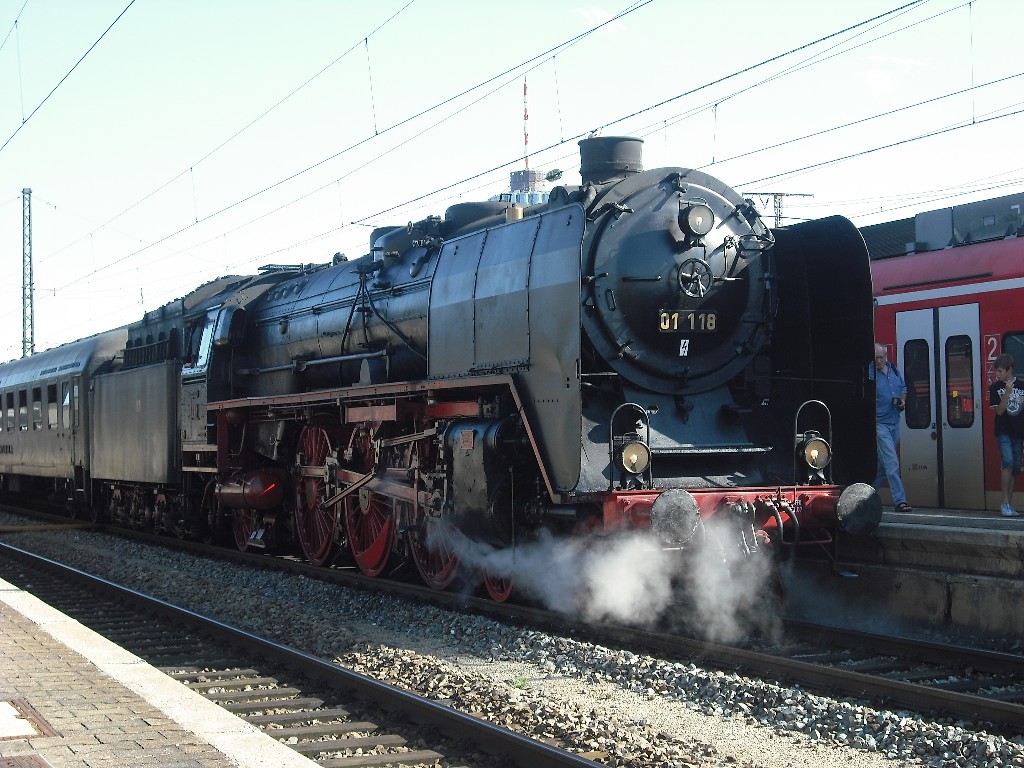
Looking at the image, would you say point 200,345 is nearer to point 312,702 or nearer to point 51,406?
point 51,406

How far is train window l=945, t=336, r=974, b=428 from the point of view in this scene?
11.9 m

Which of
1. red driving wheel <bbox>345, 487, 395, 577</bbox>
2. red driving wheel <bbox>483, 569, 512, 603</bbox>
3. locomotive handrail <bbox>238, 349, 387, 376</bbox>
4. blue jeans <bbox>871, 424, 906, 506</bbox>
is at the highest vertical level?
locomotive handrail <bbox>238, 349, 387, 376</bbox>

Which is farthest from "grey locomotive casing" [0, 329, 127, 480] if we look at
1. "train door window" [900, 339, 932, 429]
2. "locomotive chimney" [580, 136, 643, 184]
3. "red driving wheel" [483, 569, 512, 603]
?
"train door window" [900, 339, 932, 429]

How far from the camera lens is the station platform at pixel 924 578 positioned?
8172mm

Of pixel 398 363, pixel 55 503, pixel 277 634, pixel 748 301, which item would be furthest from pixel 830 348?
pixel 55 503

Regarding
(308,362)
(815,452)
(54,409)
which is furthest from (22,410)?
(815,452)

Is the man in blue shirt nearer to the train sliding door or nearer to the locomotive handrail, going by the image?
the train sliding door

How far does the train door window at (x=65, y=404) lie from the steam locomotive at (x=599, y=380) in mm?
9982

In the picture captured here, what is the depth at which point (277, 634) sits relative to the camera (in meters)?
8.95

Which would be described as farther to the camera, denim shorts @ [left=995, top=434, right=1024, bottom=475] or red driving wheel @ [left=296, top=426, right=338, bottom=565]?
red driving wheel @ [left=296, top=426, right=338, bottom=565]

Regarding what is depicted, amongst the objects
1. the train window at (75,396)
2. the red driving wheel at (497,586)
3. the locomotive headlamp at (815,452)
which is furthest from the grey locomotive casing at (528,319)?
the train window at (75,396)

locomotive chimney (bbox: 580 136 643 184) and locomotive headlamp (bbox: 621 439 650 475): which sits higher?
locomotive chimney (bbox: 580 136 643 184)

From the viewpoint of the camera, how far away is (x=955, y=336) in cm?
1209

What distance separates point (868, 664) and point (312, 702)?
143 inches
